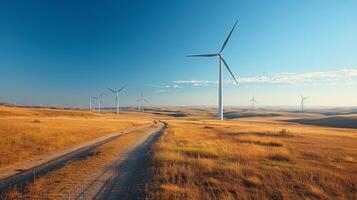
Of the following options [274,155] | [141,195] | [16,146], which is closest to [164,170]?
[141,195]

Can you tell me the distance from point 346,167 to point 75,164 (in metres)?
16.0

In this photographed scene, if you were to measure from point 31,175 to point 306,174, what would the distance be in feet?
45.5

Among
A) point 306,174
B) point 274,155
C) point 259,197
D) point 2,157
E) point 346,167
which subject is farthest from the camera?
point 274,155

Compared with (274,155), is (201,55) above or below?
above

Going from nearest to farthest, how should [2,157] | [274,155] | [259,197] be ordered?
[259,197], [2,157], [274,155]

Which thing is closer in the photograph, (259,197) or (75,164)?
(259,197)

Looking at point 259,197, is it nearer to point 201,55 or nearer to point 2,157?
point 2,157

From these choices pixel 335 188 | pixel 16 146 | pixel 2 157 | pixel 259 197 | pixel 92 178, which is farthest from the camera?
pixel 16 146

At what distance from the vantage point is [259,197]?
33.6 feet

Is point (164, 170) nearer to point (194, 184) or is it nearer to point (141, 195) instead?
point (194, 184)

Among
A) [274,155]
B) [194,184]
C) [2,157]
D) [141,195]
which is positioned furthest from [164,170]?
[2,157]

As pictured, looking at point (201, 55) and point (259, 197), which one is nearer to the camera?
point (259, 197)

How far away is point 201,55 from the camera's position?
7694 centimetres

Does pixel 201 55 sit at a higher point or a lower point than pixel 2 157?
higher
